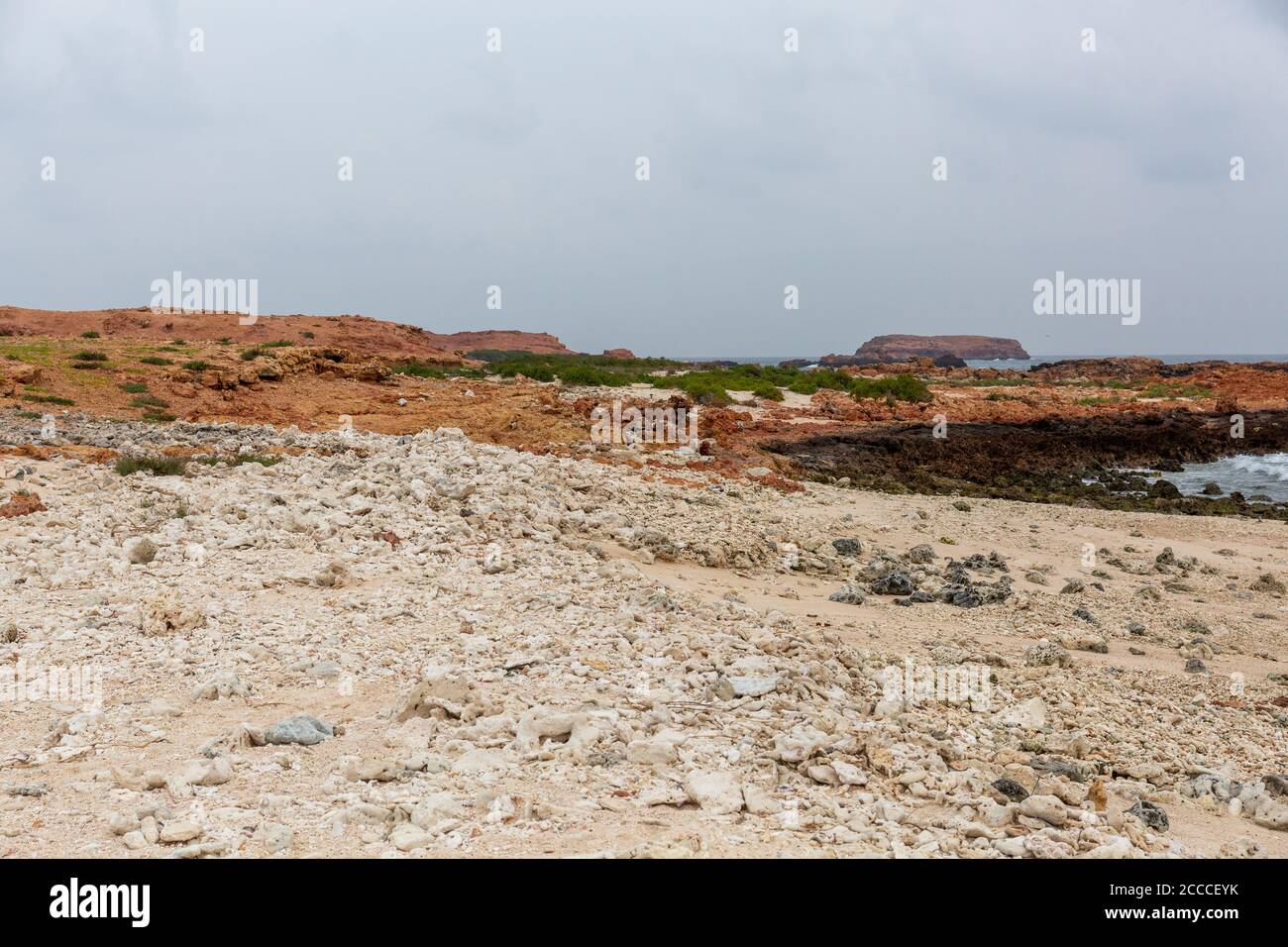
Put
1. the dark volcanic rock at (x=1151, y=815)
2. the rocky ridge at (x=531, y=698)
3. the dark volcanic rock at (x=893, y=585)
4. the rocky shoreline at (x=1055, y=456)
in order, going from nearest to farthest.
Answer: the rocky ridge at (x=531, y=698)
the dark volcanic rock at (x=1151, y=815)
the dark volcanic rock at (x=893, y=585)
the rocky shoreline at (x=1055, y=456)

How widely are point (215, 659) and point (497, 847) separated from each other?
3.37 m

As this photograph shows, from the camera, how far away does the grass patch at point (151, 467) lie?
1111cm

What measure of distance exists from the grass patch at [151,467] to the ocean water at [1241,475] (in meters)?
19.7

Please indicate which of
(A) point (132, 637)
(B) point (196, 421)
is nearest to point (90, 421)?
(B) point (196, 421)

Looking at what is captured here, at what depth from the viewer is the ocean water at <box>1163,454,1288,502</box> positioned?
810 inches

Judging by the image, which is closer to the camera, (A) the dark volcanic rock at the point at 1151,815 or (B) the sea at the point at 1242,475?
(A) the dark volcanic rock at the point at 1151,815

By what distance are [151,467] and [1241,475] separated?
23.9m

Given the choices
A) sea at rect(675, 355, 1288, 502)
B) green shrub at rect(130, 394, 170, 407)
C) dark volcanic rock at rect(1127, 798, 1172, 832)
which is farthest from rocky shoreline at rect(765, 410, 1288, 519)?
dark volcanic rock at rect(1127, 798, 1172, 832)

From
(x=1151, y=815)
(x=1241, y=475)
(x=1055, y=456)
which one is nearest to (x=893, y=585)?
(x=1151, y=815)

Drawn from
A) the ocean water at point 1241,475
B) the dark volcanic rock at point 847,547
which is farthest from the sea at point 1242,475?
the dark volcanic rock at point 847,547

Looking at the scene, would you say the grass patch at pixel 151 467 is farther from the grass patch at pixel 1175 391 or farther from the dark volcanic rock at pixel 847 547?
the grass patch at pixel 1175 391

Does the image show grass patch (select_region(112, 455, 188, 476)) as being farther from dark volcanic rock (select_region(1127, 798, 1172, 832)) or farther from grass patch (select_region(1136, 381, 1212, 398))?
grass patch (select_region(1136, 381, 1212, 398))

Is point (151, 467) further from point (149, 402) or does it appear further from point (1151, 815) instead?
point (1151, 815)

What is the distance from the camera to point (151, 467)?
1123cm
